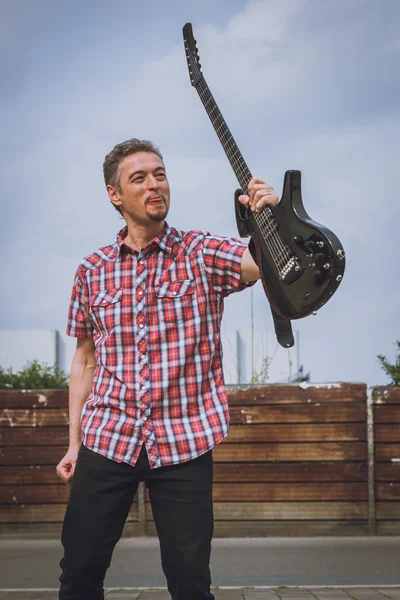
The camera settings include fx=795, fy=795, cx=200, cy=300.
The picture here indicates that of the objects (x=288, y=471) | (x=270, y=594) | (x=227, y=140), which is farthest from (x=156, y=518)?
(x=288, y=471)

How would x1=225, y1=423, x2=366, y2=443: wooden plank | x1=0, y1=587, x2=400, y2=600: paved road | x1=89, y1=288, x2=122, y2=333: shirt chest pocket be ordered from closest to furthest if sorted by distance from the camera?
x1=89, y1=288, x2=122, y2=333: shirt chest pocket < x1=0, y1=587, x2=400, y2=600: paved road < x1=225, y1=423, x2=366, y2=443: wooden plank

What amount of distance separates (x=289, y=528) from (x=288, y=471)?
0.53 meters

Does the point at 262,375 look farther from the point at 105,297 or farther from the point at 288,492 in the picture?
the point at 105,297

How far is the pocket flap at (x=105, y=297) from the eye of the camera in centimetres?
289

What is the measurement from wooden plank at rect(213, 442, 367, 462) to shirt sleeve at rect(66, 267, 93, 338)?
4.66m

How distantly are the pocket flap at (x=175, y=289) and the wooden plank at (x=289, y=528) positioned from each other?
16.8ft

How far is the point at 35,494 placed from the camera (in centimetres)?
770

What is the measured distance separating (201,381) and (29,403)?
5378 mm

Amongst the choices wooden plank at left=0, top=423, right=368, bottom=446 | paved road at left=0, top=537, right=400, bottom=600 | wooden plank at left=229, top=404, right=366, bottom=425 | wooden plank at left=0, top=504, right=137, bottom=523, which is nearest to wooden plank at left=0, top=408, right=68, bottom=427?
wooden plank at left=0, top=423, right=368, bottom=446

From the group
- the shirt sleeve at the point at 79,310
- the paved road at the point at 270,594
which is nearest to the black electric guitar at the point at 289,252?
the shirt sleeve at the point at 79,310

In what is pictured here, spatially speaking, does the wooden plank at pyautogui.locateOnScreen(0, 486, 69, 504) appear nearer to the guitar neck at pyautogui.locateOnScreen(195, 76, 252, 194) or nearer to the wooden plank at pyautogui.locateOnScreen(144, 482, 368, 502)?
the wooden plank at pyautogui.locateOnScreen(144, 482, 368, 502)

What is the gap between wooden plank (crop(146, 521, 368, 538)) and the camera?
740 cm

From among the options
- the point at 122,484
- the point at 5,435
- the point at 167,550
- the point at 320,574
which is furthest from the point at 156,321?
the point at 5,435

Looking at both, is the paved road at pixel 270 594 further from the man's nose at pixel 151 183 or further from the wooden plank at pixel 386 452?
the man's nose at pixel 151 183
